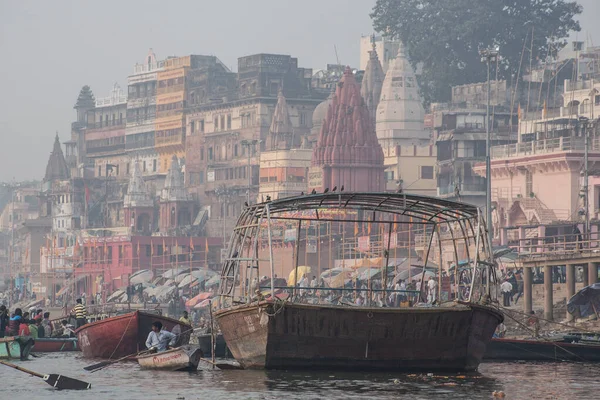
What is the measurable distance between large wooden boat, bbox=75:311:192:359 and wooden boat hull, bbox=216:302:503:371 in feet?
23.4

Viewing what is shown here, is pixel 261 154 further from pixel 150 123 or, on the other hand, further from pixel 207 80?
pixel 150 123

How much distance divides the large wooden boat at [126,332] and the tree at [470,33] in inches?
3085

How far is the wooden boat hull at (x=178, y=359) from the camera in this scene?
1266 inches

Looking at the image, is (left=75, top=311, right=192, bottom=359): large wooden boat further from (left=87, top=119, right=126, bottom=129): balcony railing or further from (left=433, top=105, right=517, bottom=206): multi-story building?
(left=87, top=119, right=126, bottom=129): balcony railing

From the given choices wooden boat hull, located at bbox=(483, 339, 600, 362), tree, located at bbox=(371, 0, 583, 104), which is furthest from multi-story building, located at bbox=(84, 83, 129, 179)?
wooden boat hull, located at bbox=(483, 339, 600, 362)

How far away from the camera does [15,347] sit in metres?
37.5

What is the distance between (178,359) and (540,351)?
372 inches

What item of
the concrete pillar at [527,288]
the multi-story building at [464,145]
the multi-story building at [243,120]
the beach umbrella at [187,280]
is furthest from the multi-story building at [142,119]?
the concrete pillar at [527,288]

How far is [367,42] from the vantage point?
15700 cm

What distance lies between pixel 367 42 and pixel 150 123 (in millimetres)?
25629

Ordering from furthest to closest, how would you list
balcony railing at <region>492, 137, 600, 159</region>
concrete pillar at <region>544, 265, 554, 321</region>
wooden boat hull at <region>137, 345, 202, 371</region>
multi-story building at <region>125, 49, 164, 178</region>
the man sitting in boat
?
multi-story building at <region>125, 49, 164, 178</region> < balcony railing at <region>492, 137, 600, 159</region> < concrete pillar at <region>544, 265, 554, 321</region> < the man sitting in boat < wooden boat hull at <region>137, 345, 202, 371</region>

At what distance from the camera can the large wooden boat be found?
37375 millimetres

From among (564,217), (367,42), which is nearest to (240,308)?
(564,217)

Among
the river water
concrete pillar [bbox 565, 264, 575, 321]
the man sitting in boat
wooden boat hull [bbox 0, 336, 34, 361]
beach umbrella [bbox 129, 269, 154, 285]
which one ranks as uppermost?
concrete pillar [bbox 565, 264, 575, 321]
